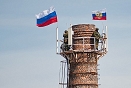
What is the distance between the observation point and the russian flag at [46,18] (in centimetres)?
4909

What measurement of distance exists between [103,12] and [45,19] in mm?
7181

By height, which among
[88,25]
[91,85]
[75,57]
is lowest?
[91,85]

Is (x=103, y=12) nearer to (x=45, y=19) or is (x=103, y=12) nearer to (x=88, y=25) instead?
(x=88, y=25)

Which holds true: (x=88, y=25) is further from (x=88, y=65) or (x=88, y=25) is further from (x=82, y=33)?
(x=88, y=65)

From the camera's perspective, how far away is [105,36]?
5028 cm

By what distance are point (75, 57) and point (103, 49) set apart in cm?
356

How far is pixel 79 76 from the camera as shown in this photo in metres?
49.2

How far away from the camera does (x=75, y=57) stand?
49688 millimetres

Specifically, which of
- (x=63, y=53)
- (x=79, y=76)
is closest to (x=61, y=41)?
(x=63, y=53)

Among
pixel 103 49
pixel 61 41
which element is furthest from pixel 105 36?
pixel 61 41

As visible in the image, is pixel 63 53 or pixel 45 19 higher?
pixel 45 19

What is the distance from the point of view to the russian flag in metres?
49.1

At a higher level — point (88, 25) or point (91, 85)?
point (88, 25)

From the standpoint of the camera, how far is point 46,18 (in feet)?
162
